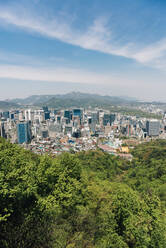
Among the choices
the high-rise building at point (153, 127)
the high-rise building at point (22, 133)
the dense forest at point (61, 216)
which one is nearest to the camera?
the dense forest at point (61, 216)

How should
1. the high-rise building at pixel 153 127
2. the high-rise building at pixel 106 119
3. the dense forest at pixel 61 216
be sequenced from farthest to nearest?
the high-rise building at pixel 106 119 → the high-rise building at pixel 153 127 → the dense forest at pixel 61 216

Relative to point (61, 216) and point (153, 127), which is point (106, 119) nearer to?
point (153, 127)

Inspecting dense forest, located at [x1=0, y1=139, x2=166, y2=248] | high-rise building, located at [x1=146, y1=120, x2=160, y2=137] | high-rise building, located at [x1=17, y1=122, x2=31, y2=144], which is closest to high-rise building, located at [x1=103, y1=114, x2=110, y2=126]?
high-rise building, located at [x1=146, y1=120, x2=160, y2=137]

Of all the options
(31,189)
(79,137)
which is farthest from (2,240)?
(79,137)

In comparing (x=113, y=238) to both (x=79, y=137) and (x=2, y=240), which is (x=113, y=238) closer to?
(x=2, y=240)

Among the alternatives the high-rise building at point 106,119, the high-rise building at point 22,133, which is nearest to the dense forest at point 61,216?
the high-rise building at point 22,133

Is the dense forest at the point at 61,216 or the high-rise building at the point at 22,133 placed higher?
the dense forest at the point at 61,216

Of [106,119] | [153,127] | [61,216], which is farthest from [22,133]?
[153,127]

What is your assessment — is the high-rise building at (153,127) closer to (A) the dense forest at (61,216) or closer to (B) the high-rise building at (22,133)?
(B) the high-rise building at (22,133)
